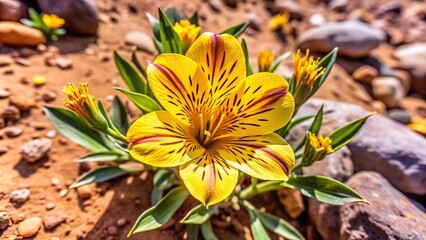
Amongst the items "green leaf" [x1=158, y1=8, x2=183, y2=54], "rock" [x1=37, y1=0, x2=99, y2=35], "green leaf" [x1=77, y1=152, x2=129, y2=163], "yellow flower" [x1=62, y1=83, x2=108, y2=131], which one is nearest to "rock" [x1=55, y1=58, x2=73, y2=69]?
"rock" [x1=37, y1=0, x2=99, y2=35]

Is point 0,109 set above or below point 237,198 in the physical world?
above

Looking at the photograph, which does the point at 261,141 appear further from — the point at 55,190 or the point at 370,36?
the point at 370,36

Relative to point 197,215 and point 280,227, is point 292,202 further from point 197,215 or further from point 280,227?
point 197,215

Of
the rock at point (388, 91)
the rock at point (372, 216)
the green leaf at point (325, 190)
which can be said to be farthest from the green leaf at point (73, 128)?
the rock at point (388, 91)

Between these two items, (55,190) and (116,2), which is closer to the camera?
(55,190)

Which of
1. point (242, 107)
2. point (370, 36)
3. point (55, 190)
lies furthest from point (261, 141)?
point (370, 36)

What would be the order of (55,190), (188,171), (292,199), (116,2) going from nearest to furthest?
1. (188,171)
2. (55,190)
3. (292,199)
4. (116,2)

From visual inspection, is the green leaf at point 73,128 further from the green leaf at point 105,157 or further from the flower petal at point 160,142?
the flower petal at point 160,142

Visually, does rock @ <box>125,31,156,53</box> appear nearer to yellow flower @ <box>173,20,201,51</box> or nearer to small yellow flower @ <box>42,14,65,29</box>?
small yellow flower @ <box>42,14,65,29</box>
